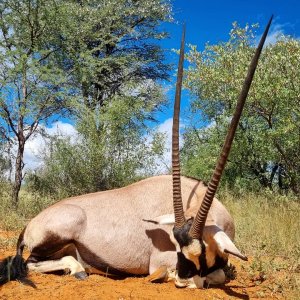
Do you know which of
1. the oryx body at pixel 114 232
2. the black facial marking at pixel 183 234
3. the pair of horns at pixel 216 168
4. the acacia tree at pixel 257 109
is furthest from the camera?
the acacia tree at pixel 257 109

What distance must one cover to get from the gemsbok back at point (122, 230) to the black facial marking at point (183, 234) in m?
0.06

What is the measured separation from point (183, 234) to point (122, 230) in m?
1.07

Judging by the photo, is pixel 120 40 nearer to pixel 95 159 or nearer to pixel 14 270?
pixel 95 159

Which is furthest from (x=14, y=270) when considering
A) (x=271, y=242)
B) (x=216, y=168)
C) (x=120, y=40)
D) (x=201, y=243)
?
(x=120, y=40)

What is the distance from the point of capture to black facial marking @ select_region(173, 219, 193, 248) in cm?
408

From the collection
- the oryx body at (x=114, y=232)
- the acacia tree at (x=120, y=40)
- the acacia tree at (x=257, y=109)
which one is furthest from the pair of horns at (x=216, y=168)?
the acacia tree at (x=120, y=40)

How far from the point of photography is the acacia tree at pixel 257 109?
34.1 ft

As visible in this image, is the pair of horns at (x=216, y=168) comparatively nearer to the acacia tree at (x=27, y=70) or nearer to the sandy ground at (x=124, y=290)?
the sandy ground at (x=124, y=290)

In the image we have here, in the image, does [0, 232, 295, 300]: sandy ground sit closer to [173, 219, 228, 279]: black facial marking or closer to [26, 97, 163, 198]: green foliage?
[173, 219, 228, 279]: black facial marking

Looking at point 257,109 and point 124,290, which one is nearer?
point 124,290

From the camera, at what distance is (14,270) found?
15.6 ft

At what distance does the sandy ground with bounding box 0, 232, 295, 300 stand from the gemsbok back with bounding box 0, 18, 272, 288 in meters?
0.16

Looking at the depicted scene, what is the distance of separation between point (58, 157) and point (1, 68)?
262 centimetres

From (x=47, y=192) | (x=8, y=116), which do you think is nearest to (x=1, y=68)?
(x=8, y=116)
